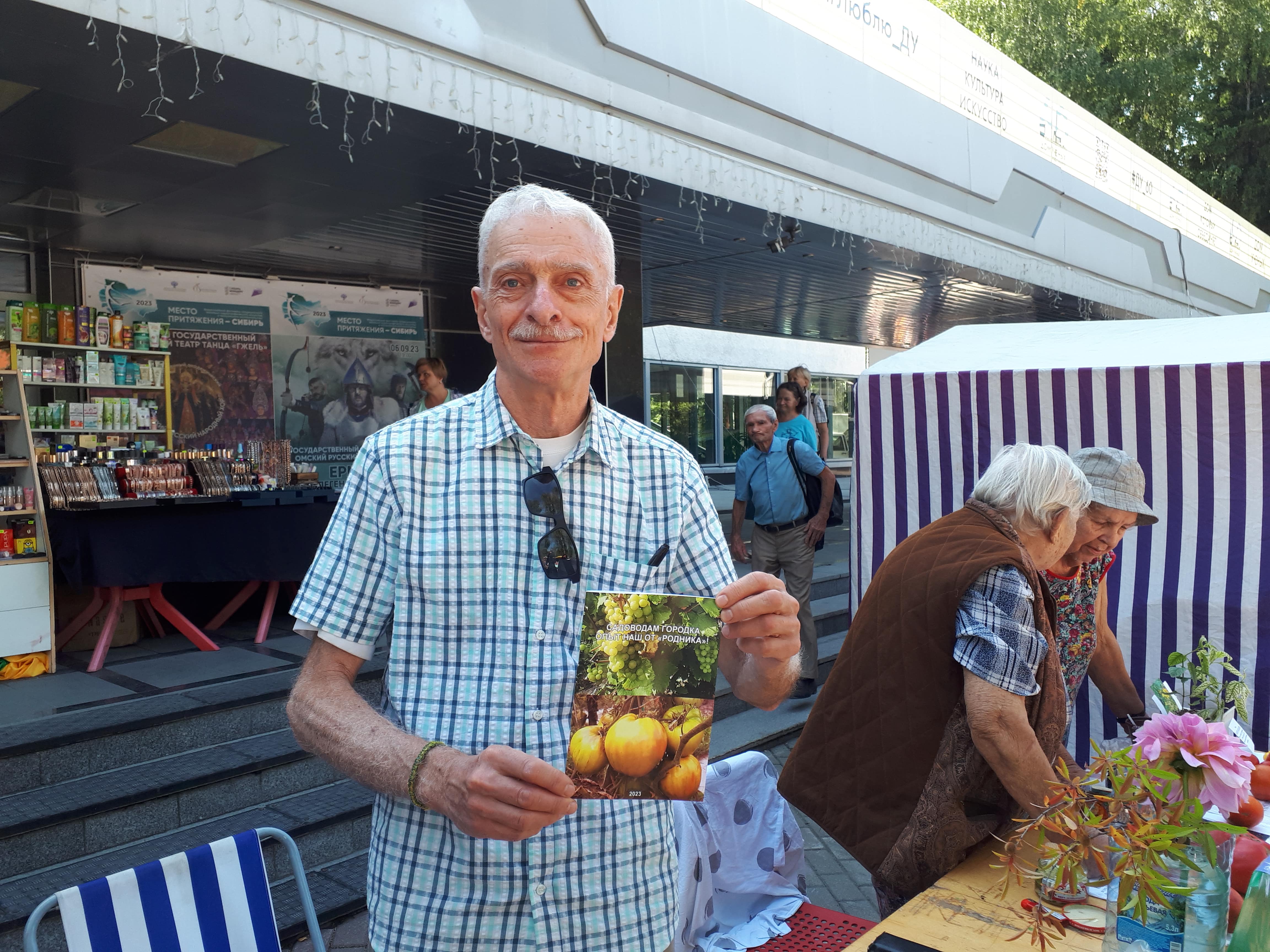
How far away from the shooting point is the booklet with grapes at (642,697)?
1.17 meters

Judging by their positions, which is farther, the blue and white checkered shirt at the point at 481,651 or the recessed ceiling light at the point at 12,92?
the recessed ceiling light at the point at 12,92

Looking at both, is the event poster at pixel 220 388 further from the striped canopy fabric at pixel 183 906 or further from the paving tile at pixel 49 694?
the striped canopy fabric at pixel 183 906

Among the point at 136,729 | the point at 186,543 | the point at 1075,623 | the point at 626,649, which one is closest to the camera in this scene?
the point at 626,649

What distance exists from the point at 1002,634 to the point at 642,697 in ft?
4.53

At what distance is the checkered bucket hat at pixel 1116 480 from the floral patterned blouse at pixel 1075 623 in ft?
0.68

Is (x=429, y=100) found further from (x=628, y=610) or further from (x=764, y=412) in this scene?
(x=628, y=610)

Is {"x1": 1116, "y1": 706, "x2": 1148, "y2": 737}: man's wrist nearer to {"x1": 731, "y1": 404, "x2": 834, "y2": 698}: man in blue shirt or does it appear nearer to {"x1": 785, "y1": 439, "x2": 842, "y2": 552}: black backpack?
{"x1": 731, "y1": 404, "x2": 834, "y2": 698}: man in blue shirt

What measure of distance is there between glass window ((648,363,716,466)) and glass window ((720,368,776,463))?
265mm

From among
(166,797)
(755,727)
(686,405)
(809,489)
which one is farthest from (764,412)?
(686,405)

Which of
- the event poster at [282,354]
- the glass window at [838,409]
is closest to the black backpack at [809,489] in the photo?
the event poster at [282,354]

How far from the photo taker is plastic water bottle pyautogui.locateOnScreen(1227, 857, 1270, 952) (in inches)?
54.7

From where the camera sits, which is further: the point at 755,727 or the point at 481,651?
the point at 755,727

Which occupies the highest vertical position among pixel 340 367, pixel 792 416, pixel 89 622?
pixel 340 367

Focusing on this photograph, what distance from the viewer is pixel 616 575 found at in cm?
146
